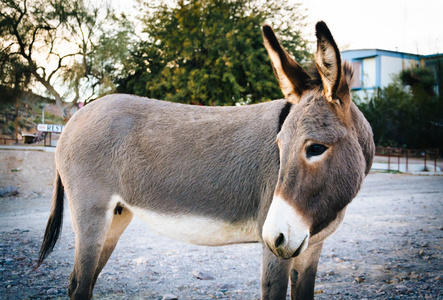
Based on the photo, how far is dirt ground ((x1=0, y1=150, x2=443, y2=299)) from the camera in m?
3.69

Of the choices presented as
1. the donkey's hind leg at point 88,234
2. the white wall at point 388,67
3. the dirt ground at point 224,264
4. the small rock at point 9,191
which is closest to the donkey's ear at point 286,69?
the donkey's hind leg at point 88,234

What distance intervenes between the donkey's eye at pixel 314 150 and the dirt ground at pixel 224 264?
7.55 ft

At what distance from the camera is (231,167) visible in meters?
2.51

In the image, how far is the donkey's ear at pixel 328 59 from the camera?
184cm

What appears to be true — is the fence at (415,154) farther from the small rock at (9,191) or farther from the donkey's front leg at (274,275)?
the small rock at (9,191)

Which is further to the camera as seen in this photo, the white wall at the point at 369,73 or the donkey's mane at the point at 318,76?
the white wall at the point at 369,73

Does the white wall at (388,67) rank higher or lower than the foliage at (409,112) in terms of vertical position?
higher

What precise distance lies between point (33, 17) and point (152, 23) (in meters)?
7.69

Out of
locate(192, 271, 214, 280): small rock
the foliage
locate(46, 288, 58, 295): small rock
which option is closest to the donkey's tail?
locate(46, 288, 58, 295): small rock

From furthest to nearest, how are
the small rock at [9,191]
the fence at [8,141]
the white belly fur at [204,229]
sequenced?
the small rock at [9,191] < the fence at [8,141] < the white belly fur at [204,229]

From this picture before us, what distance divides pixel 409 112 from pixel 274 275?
1981 cm

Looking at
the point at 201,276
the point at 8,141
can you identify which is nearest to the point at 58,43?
the point at 8,141

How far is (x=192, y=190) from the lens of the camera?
8.38 feet

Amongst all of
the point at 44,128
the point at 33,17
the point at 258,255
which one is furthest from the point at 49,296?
the point at 33,17
